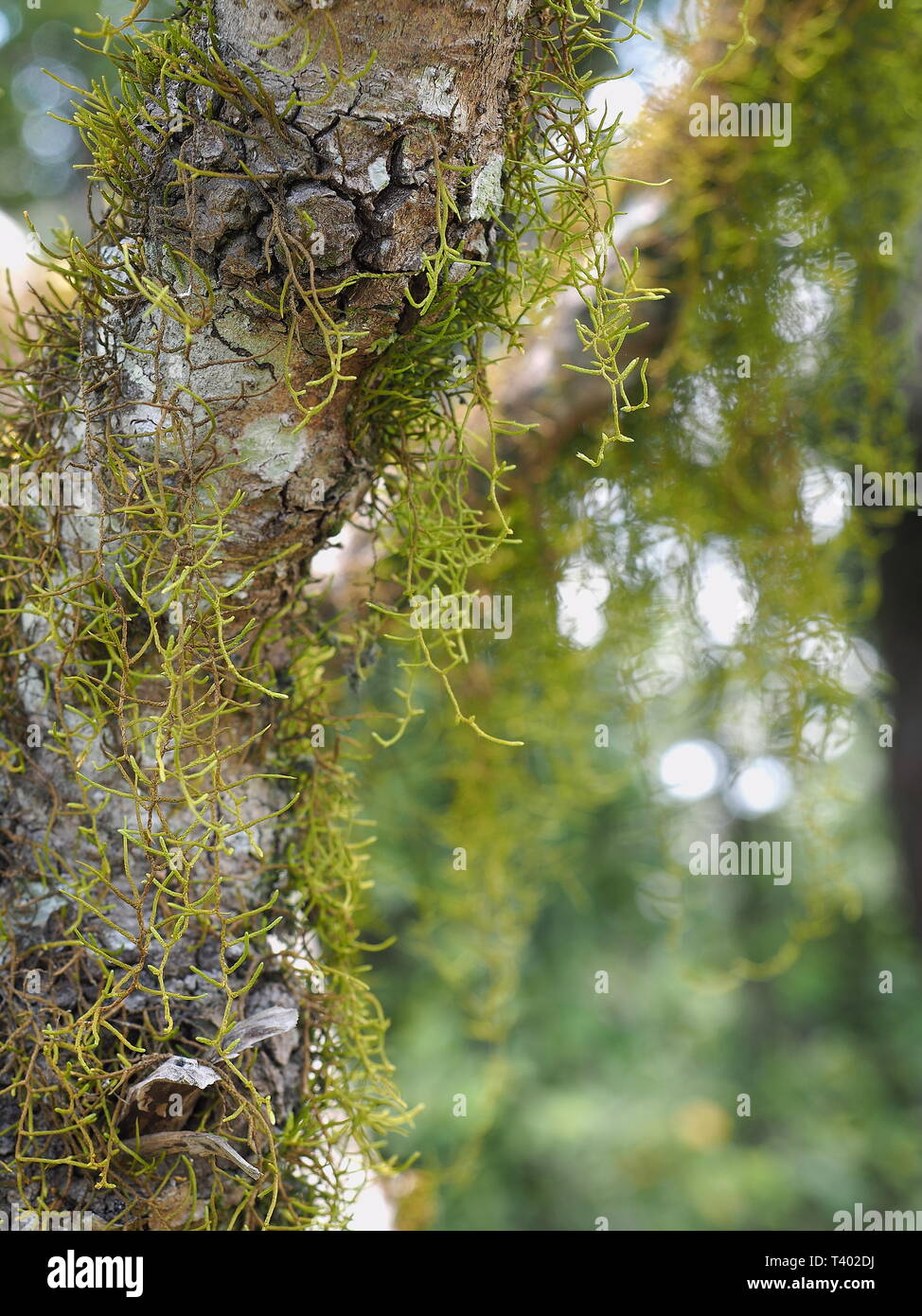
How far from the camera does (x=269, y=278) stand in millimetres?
325

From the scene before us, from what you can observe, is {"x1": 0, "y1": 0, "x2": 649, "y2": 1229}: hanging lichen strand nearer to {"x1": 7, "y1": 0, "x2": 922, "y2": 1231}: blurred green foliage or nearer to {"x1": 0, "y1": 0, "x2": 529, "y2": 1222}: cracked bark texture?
{"x1": 0, "y1": 0, "x2": 529, "y2": 1222}: cracked bark texture

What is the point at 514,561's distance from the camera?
0.76m

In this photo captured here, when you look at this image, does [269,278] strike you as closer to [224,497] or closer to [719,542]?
[224,497]

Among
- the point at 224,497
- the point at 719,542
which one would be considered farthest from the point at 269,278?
the point at 719,542

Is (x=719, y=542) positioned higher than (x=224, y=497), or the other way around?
(x=719, y=542)

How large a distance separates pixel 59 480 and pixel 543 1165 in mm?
2133

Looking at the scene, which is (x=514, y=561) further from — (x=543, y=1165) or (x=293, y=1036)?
(x=543, y=1165)

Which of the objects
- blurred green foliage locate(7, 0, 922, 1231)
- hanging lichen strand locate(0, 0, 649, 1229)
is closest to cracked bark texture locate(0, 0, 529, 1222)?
hanging lichen strand locate(0, 0, 649, 1229)

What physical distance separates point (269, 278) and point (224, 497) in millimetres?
88

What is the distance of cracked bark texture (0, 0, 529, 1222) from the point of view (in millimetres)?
308

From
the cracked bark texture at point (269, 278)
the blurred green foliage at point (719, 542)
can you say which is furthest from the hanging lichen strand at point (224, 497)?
the blurred green foliage at point (719, 542)

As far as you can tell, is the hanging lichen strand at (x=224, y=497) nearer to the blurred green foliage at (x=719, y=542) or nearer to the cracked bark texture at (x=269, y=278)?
the cracked bark texture at (x=269, y=278)
